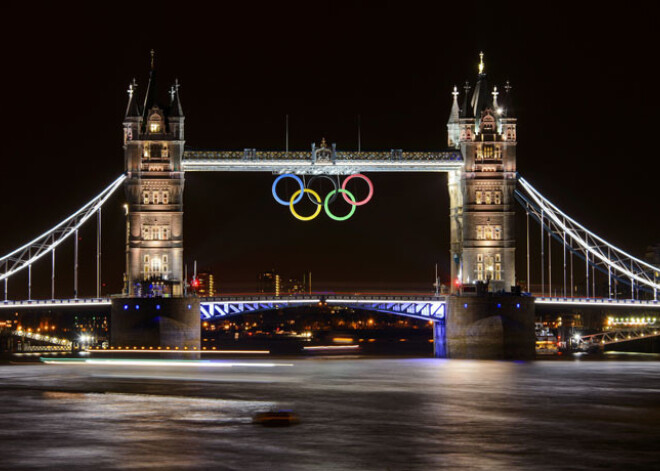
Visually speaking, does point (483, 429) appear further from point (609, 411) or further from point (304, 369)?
point (304, 369)

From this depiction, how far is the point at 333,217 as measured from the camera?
9438 cm

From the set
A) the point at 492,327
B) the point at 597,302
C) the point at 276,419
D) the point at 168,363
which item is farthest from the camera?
the point at 597,302

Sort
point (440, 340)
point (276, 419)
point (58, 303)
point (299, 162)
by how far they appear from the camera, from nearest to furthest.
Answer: point (276, 419), point (299, 162), point (58, 303), point (440, 340)

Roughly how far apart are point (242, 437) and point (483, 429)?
7.83 meters

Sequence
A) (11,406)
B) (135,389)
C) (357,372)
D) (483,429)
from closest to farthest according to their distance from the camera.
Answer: (483,429) < (11,406) < (135,389) < (357,372)

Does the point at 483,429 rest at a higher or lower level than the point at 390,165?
lower

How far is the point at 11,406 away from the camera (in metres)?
44.5

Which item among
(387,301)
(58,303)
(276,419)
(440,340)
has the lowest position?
(276,419)

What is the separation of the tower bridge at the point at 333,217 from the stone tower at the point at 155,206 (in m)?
0.08

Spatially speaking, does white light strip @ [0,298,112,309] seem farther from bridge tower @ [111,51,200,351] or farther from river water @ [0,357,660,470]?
river water @ [0,357,660,470]

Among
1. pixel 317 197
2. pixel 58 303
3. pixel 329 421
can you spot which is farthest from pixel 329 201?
pixel 329 421

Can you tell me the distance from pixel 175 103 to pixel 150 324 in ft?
58.7

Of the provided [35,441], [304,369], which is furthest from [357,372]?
[35,441]

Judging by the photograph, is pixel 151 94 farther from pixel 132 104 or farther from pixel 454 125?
pixel 454 125
